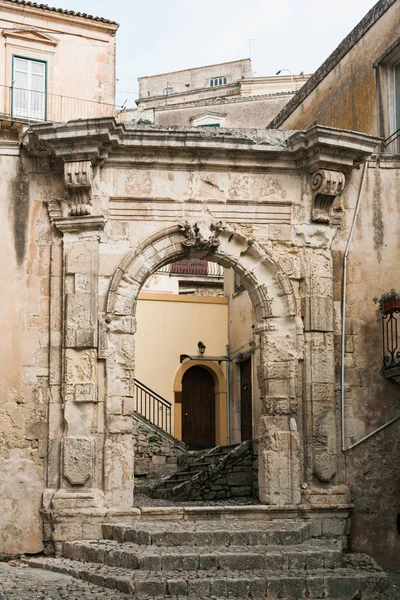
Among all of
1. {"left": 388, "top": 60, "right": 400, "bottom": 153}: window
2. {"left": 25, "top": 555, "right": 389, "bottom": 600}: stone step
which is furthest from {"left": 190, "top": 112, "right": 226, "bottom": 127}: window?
{"left": 25, "top": 555, "right": 389, "bottom": 600}: stone step

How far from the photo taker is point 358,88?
14078 millimetres

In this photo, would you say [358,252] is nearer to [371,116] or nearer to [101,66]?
[371,116]

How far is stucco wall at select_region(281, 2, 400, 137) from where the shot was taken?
13.3m

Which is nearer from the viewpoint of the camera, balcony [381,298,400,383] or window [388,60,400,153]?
balcony [381,298,400,383]

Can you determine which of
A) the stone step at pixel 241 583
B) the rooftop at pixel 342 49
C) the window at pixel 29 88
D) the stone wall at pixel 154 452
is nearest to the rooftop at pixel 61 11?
the window at pixel 29 88

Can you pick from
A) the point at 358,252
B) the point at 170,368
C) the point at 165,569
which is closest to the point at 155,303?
the point at 170,368

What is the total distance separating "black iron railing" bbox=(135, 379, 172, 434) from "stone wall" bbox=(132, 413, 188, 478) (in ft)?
4.50

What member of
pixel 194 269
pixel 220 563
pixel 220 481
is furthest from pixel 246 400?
pixel 220 563

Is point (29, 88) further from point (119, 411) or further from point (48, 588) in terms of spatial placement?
point (48, 588)

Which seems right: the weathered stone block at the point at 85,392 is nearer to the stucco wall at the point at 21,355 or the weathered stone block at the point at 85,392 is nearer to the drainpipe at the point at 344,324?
the stucco wall at the point at 21,355

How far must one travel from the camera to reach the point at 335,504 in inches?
427

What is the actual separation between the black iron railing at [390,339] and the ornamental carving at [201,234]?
2178 millimetres

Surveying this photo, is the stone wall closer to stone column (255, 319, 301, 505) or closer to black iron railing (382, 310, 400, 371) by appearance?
stone column (255, 319, 301, 505)

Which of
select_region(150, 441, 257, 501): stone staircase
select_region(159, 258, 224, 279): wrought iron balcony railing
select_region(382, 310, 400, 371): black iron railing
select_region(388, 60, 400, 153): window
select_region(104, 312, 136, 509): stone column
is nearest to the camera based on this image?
select_region(104, 312, 136, 509): stone column
